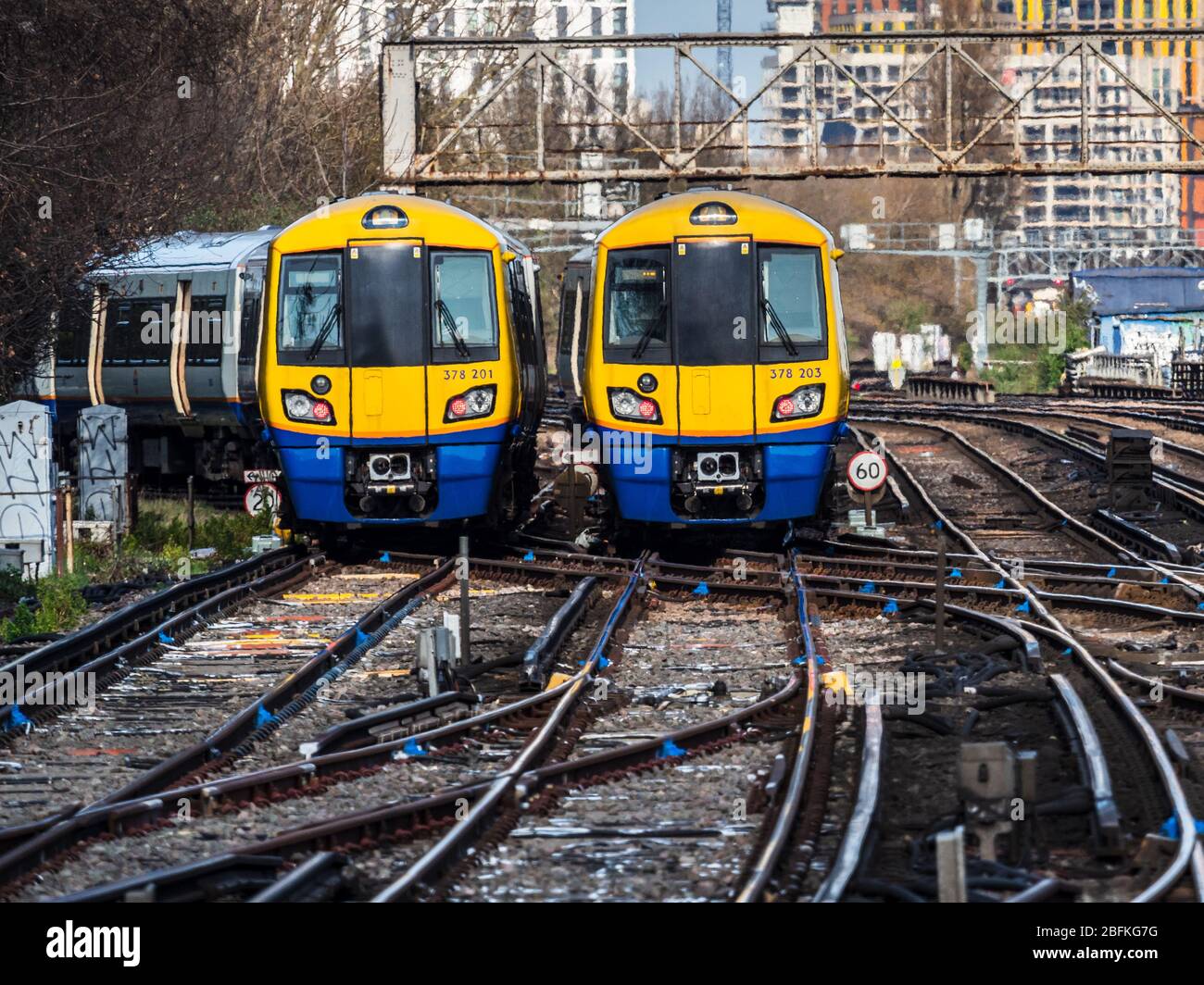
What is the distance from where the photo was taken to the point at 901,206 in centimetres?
8619

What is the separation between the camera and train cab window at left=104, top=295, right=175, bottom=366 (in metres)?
25.5

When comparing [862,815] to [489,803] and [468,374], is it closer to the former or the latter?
[489,803]

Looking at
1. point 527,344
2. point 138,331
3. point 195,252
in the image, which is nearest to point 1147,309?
point 195,252

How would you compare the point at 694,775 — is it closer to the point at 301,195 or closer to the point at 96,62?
the point at 96,62

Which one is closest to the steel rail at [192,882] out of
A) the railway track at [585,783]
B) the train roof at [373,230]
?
the railway track at [585,783]

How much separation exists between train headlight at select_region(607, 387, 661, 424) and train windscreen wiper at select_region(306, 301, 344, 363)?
8.06 ft

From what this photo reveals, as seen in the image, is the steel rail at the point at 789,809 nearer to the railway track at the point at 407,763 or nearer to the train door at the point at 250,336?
the railway track at the point at 407,763

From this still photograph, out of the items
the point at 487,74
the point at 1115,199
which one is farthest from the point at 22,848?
the point at 1115,199

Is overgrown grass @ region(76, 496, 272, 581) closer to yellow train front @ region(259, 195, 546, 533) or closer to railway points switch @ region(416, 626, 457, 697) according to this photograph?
yellow train front @ region(259, 195, 546, 533)

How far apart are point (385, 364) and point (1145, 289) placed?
55780 millimetres

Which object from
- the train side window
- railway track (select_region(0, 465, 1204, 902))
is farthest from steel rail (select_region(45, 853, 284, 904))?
the train side window

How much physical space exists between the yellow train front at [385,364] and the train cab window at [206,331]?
24.3ft

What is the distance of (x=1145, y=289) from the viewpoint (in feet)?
226

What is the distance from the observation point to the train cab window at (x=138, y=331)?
25500mm
